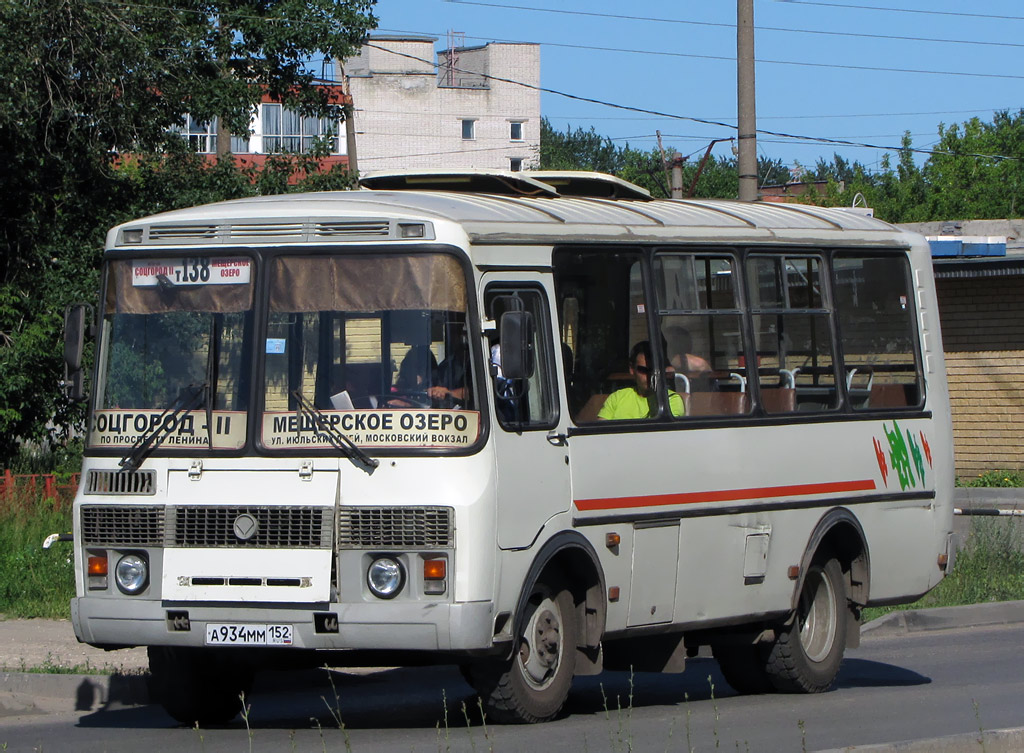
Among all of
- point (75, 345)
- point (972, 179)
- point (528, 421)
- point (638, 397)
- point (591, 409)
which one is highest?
point (972, 179)

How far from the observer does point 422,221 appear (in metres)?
7.94

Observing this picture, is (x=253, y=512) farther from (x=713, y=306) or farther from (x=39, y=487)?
(x=39, y=487)

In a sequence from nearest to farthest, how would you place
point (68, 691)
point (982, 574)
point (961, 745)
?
point (961, 745), point (68, 691), point (982, 574)

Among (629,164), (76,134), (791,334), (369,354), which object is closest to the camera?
(369,354)

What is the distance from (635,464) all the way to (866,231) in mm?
3318

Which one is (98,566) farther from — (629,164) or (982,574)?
(629,164)

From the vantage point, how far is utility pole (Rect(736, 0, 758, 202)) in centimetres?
1720

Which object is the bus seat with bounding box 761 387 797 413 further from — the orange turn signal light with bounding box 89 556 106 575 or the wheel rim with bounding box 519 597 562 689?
the orange turn signal light with bounding box 89 556 106 575

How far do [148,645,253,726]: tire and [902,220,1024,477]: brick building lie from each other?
1942cm

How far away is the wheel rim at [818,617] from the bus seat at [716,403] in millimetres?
1473

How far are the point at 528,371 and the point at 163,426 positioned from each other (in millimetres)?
1862

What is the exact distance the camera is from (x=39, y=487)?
1747 cm

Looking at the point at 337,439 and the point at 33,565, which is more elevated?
the point at 337,439

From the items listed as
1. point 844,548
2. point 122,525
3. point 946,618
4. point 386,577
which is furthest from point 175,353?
point 946,618
